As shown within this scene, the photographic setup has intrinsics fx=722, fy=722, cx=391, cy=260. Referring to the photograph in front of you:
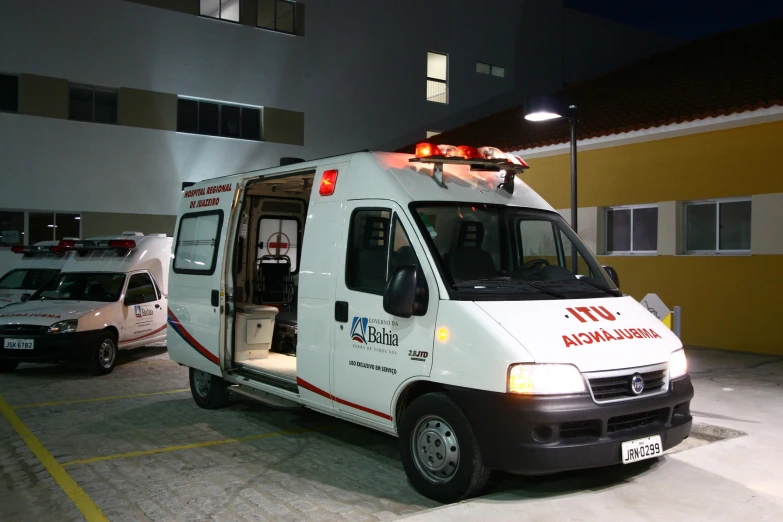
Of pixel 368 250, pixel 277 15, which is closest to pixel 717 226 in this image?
pixel 368 250

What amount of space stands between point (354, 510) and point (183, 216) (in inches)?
195

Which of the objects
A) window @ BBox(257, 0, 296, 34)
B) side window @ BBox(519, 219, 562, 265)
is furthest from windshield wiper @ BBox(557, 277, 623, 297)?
window @ BBox(257, 0, 296, 34)

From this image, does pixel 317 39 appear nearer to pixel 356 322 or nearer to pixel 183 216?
pixel 183 216

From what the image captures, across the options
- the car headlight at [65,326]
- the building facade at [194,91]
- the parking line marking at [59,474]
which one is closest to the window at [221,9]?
the building facade at [194,91]

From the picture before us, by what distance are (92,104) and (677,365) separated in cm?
1912

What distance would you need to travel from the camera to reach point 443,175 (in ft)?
19.3

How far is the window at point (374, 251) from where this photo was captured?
18.0 ft

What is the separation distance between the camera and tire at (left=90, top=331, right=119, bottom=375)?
34.5ft

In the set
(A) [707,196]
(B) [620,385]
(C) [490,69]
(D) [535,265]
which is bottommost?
(B) [620,385]

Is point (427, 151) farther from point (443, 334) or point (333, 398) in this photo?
point (333, 398)

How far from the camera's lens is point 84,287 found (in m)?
11.6

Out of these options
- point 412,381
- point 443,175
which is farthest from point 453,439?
point 443,175

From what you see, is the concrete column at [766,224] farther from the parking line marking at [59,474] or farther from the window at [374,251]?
the parking line marking at [59,474]

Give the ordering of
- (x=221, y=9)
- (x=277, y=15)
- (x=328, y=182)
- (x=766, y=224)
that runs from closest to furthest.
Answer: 1. (x=328, y=182)
2. (x=766, y=224)
3. (x=221, y=9)
4. (x=277, y=15)
